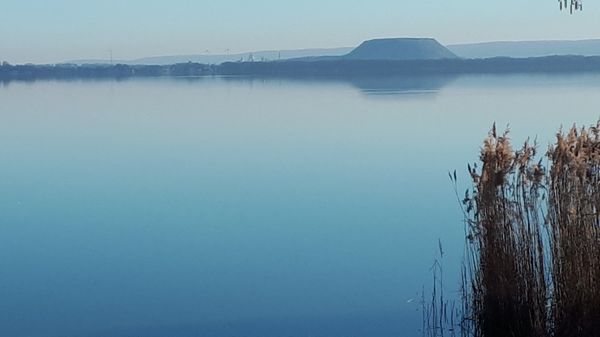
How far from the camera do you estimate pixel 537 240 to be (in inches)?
131

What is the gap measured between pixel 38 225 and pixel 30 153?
473 centimetres

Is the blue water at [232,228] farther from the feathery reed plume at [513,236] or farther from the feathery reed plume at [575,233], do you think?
the feathery reed plume at [575,233]

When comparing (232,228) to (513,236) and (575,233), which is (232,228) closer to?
(513,236)

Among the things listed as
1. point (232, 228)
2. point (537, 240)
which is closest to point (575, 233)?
point (537, 240)

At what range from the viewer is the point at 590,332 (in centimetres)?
307

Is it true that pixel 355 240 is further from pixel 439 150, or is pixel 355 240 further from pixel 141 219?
pixel 439 150

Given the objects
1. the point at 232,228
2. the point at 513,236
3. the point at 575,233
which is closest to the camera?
the point at 575,233

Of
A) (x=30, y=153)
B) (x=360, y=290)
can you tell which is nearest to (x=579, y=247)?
(x=360, y=290)

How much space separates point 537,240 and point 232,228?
316 centimetres

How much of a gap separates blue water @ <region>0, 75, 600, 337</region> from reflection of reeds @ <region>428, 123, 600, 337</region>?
2.32ft

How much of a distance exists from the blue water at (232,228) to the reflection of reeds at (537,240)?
708 millimetres

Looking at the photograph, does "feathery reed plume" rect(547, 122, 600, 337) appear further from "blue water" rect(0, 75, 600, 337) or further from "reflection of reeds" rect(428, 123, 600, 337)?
"blue water" rect(0, 75, 600, 337)

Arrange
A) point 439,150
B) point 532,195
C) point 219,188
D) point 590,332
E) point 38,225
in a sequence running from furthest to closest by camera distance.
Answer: point 439,150 → point 219,188 → point 38,225 → point 532,195 → point 590,332

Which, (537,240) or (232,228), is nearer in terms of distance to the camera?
(537,240)
